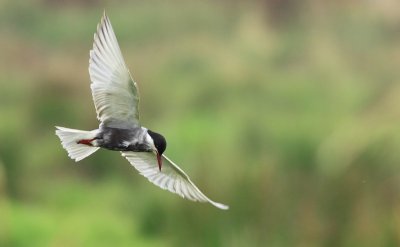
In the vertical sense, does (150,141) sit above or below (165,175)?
above

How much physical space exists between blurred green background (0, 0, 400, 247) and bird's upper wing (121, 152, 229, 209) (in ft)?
4.50

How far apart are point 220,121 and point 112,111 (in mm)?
3981

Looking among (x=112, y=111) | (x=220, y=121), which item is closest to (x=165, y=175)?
(x=112, y=111)

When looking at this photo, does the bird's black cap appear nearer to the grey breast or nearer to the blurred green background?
the grey breast

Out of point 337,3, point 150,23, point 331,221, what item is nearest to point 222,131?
point 331,221

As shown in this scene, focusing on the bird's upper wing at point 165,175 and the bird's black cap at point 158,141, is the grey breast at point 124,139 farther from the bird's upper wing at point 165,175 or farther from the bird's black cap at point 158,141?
the bird's upper wing at point 165,175

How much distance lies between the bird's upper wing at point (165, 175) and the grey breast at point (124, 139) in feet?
0.90

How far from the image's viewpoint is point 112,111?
319 centimetres

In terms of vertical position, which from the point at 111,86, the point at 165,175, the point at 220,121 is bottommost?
the point at 220,121

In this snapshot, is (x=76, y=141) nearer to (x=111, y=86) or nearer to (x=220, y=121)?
(x=111, y=86)

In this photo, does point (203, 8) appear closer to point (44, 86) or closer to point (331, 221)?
point (44, 86)

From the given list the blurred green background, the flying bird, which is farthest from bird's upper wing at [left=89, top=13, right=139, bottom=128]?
→ the blurred green background

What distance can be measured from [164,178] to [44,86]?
12.3 ft

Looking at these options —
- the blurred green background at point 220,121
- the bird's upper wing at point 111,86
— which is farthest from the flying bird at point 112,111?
the blurred green background at point 220,121
